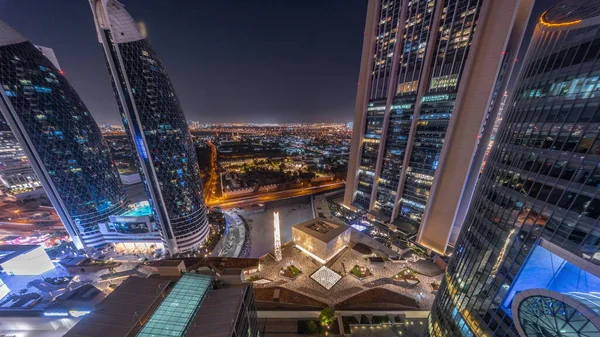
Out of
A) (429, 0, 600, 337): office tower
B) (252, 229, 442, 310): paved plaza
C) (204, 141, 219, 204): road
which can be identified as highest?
(429, 0, 600, 337): office tower

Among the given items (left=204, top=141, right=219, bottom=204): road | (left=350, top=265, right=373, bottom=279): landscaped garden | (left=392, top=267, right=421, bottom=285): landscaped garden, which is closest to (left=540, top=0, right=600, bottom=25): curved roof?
(left=392, top=267, right=421, bottom=285): landscaped garden

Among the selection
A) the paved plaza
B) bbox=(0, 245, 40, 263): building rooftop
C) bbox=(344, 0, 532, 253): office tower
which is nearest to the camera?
bbox=(344, 0, 532, 253): office tower

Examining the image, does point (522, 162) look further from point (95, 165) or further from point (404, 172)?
point (95, 165)

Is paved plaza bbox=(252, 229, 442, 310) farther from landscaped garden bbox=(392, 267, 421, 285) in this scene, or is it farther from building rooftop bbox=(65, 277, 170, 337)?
building rooftop bbox=(65, 277, 170, 337)

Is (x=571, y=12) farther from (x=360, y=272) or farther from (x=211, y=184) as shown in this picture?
(x=211, y=184)

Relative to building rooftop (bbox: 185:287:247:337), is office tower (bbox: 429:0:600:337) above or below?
above

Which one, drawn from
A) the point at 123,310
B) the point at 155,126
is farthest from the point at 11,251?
the point at 123,310
